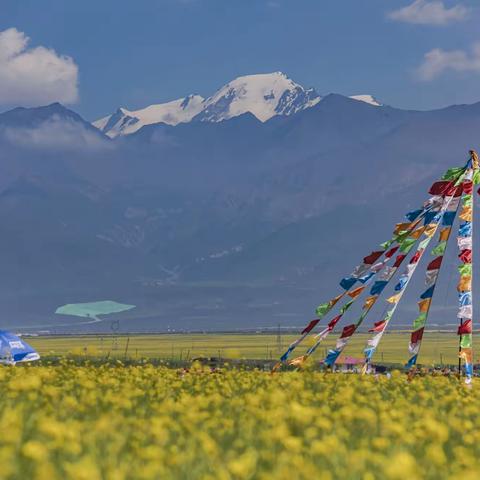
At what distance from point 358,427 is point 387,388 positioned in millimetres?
7703

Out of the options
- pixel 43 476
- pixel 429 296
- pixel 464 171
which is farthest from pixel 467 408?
pixel 464 171

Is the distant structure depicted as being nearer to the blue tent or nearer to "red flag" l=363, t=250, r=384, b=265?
"red flag" l=363, t=250, r=384, b=265

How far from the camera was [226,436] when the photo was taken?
1220 cm

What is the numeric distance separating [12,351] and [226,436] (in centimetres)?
3841

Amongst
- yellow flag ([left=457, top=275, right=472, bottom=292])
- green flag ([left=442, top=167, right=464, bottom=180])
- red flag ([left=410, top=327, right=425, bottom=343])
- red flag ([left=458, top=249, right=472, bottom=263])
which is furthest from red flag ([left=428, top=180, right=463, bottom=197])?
red flag ([left=410, top=327, right=425, bottom=343])

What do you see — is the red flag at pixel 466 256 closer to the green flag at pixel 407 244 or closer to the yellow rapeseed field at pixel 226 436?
the green flag at pixel 407 244

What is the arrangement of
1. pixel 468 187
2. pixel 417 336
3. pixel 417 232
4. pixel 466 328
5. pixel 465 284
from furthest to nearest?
pixel 468 187 → pixel 417 232 → pixel 465 284 → pixel 466 328 → pixel 417 336

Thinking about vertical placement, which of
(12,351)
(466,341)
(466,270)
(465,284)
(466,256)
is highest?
(466,256)

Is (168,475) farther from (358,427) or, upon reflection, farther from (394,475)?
(358,427)

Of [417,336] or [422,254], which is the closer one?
[417,336]

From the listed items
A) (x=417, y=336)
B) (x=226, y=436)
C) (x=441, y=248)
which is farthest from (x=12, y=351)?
(x=226, y=436)

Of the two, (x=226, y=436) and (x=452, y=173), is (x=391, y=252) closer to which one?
(x=452, y=173)

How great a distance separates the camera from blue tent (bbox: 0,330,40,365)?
4803cm

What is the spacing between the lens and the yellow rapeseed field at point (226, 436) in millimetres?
9164
